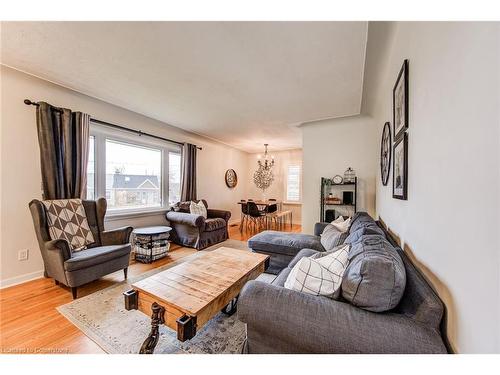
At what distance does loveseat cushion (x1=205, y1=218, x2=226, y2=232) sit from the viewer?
12.4ft

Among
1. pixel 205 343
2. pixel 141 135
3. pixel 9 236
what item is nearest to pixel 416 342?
pixel 205 343

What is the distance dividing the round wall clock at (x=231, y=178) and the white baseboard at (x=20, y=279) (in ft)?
13.7

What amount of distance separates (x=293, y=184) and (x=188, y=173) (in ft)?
11.0

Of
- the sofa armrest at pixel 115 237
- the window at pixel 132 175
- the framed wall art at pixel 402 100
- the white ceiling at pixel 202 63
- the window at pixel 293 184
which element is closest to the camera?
the framed wall art at pixel 402 100

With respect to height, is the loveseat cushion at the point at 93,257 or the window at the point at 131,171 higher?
the window at the point at 131,171

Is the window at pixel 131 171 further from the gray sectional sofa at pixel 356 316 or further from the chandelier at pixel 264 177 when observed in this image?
the gray sectional sofa at pixel 356 316

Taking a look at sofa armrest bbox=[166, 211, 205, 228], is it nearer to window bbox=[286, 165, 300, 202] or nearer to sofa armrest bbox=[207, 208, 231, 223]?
sofa armrest bbox=[207, 208, 231, 223]

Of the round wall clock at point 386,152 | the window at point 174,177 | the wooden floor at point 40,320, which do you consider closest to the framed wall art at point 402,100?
the round wall clock at point 386,152

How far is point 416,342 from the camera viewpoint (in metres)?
0.77

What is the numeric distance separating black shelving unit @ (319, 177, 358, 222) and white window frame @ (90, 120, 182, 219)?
315cm

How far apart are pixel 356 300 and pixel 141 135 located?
12.9 ft

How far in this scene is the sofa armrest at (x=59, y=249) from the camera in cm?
200

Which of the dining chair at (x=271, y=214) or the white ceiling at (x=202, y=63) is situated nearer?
the white ceiling at (x=202, y=63)
